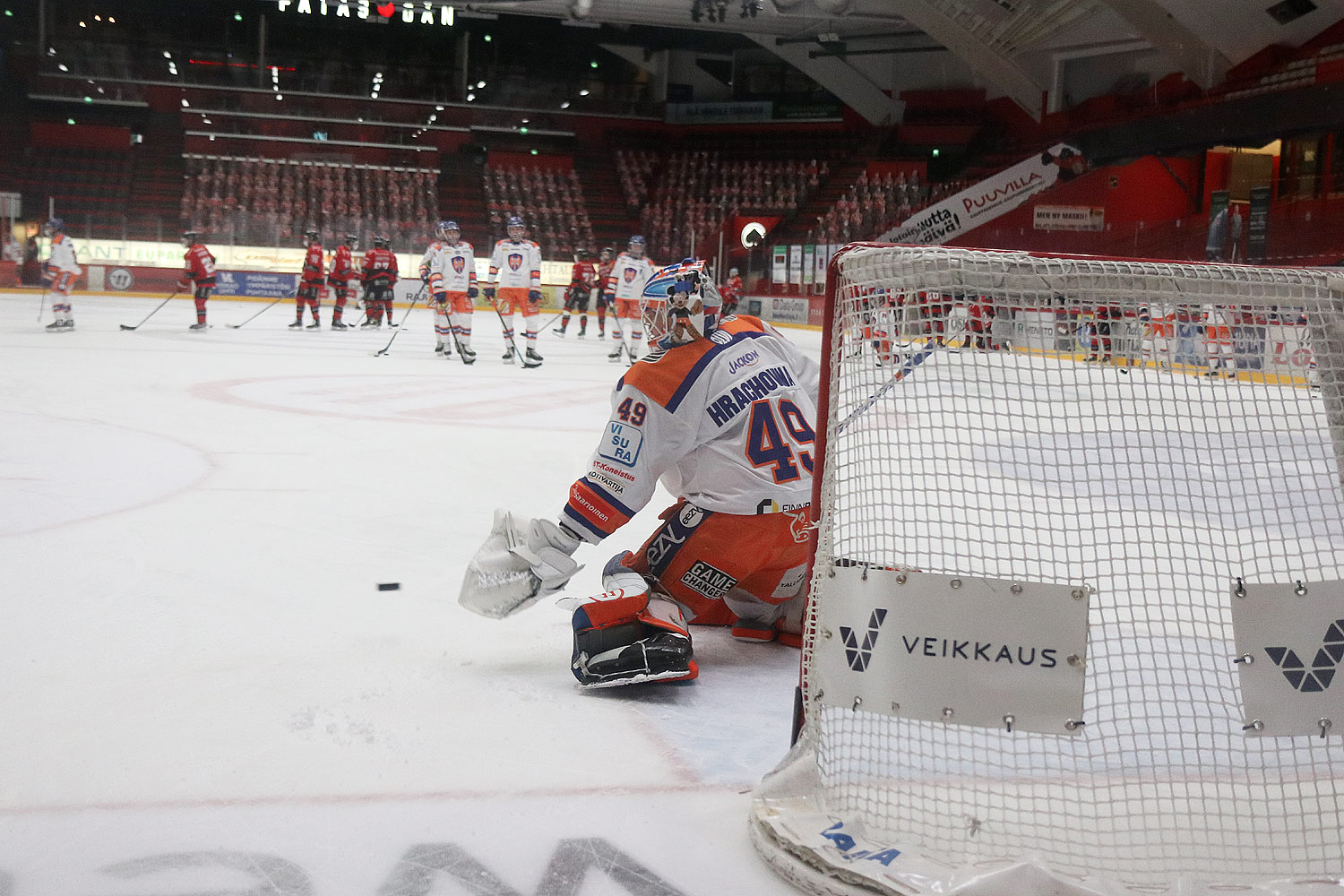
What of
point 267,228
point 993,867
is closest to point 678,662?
point 993,867

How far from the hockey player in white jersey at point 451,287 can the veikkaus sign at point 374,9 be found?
13.4 meters

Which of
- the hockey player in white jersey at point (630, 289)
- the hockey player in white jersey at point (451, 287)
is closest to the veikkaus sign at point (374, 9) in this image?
the hockey player in white jersey at point (630, 289)

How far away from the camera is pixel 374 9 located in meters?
25.2

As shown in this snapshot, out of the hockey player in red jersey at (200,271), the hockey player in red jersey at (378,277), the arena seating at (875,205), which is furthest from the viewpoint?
the arena seating at (875,205)

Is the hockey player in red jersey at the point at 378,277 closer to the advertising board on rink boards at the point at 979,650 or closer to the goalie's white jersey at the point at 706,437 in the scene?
the goalie's white jersey at the point at 706,437

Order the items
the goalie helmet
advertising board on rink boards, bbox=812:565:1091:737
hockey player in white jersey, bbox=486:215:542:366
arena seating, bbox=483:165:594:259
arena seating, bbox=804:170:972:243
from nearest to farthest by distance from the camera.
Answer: advertising board on rink boards, bbox=812:565:1091:737 → the goalie helmet → hockey player in white jersey, bbox=486:215:542:366 → arena seating, bbox=804:170:972:243 → arena seating, bbox=483:165:594:259

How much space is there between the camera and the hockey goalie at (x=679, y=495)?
243cm

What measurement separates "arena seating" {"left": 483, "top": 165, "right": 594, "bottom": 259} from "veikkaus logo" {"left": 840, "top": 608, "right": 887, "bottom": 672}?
23.4m

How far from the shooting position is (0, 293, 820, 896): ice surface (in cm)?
167

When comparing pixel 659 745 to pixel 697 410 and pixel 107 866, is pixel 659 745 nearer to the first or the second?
pixel 697 410

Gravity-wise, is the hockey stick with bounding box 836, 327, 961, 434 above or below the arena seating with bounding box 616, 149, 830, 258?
below

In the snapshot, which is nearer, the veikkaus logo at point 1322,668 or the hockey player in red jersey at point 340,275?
the veikkaus logo at point 1322,668

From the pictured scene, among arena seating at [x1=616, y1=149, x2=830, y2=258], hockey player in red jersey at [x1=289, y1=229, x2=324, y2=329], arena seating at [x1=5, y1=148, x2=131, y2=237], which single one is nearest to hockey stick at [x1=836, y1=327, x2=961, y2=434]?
hockey player in red jersey at [x1=289, y1=229, x2=324, y2=329]

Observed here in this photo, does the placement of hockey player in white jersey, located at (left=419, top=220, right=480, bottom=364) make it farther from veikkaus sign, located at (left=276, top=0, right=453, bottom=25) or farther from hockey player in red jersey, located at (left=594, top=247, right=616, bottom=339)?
veikkaus sign, located at (left=276, top=0, right=453, bottom=25)
